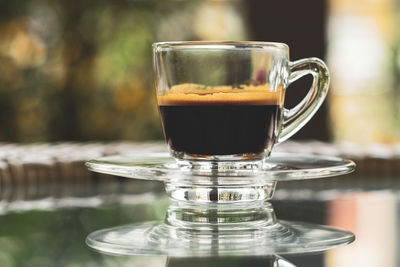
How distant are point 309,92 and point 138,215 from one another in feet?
0.64

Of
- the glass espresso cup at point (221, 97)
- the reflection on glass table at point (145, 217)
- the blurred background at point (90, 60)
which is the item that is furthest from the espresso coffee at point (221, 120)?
the blurred background at point (90, 60)

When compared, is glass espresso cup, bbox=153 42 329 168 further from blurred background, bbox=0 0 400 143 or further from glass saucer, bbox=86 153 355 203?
blurred background, bbox=0 0 400 143

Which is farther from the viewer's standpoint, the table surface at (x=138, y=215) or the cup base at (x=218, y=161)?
the cup base at (x=218, y=161)

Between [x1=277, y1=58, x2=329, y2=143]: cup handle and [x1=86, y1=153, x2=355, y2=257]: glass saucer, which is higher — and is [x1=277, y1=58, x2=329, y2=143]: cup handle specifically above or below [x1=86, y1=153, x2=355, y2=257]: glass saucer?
above

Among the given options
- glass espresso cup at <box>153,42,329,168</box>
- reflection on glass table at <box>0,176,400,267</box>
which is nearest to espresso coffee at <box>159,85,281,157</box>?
glass espresso cup at <box>153,42,329,168</box>

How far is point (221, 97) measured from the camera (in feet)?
1.58

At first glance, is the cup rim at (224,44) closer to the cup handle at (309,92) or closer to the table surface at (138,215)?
the cup handle at (309,92)

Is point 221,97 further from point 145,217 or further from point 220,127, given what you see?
point 145,217

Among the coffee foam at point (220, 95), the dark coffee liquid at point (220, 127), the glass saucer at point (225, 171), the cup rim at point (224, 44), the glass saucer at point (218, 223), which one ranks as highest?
the cup rim at point (224, 44)

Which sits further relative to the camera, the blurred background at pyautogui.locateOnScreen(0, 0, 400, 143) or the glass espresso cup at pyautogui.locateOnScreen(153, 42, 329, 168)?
the blurred background at pyautogui.locateOnScreen(0, 0, 400, 143)

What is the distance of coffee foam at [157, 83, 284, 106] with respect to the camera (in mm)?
480

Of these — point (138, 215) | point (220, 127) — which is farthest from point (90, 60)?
point (220, 127)

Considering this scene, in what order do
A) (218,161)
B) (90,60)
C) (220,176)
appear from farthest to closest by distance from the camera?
(90,60), (218,161), (220,176)

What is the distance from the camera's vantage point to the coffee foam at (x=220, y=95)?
48 cm
